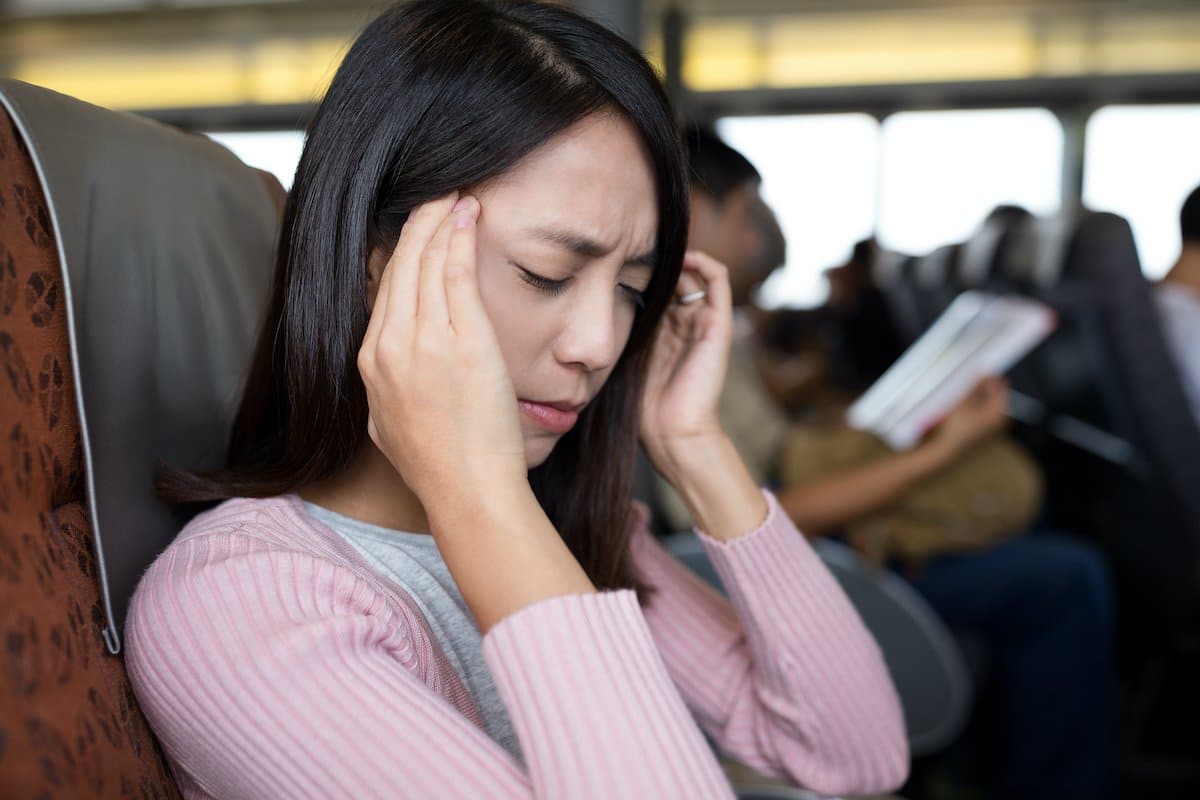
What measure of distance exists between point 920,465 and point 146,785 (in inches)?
60.2

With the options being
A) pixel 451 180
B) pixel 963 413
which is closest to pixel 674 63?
pixel 963 413

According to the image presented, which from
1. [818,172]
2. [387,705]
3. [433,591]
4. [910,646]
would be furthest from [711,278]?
[818,172]

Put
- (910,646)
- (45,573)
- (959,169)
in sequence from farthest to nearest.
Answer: (959,169) → (910,646) → (45,573)

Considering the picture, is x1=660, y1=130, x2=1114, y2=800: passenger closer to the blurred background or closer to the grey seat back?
the grey seat back

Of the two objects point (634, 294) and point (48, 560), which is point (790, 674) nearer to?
point (634, 294)

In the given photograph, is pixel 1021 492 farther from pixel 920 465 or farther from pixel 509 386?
pixel 509 386

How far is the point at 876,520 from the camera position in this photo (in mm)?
1983

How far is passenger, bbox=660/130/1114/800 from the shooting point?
1983 mm

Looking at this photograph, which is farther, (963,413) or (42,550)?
(963,413)

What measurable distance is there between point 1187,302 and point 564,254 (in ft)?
6.36

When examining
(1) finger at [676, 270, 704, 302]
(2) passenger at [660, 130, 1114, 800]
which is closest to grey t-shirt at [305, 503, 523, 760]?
(1) finger at [676, 270, 704, 302]

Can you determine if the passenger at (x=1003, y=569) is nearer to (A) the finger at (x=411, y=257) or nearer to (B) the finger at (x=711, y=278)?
(B) the finger at (x=711, y=278)

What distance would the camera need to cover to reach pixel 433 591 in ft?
2.72

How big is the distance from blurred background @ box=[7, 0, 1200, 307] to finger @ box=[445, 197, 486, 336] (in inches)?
219
